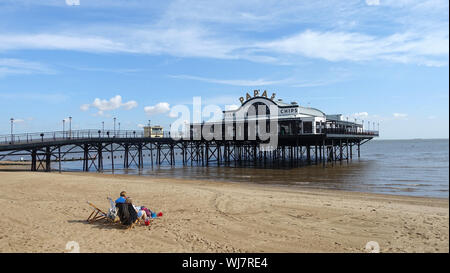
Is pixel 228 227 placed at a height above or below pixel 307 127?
below

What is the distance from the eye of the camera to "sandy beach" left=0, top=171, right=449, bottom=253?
793 cm

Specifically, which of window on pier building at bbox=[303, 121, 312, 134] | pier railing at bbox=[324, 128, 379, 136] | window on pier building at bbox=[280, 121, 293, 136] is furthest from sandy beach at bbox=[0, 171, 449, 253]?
pier railing at bbox=[324, 128, 379, 136]

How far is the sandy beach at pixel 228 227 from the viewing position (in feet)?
26.0

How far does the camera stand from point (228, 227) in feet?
31.9

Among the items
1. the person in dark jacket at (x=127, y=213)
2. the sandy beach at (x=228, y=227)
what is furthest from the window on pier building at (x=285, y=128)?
the person in dark jacket at (x=127, y=213)

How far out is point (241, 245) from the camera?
7992mm

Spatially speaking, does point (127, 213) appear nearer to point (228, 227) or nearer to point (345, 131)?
point (228, 227)

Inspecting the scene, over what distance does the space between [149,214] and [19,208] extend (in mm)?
5613

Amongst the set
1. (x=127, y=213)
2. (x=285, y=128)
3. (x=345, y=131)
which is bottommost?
(x=127, y=213)

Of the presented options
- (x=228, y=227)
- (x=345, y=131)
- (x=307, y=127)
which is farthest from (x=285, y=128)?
(x=228, y=227)

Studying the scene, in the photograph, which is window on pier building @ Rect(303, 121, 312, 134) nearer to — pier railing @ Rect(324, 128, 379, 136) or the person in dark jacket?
pier railing @ Rect(324, 128, 379, 136)

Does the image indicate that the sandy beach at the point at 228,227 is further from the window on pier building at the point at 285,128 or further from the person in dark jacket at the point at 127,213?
the window on pier building at the point at 285,128

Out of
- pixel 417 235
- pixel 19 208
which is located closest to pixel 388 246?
pixel 417 235

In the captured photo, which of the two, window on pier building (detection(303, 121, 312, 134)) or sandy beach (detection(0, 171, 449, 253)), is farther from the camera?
window on pier building (detection(303, 121, 312, 134))
